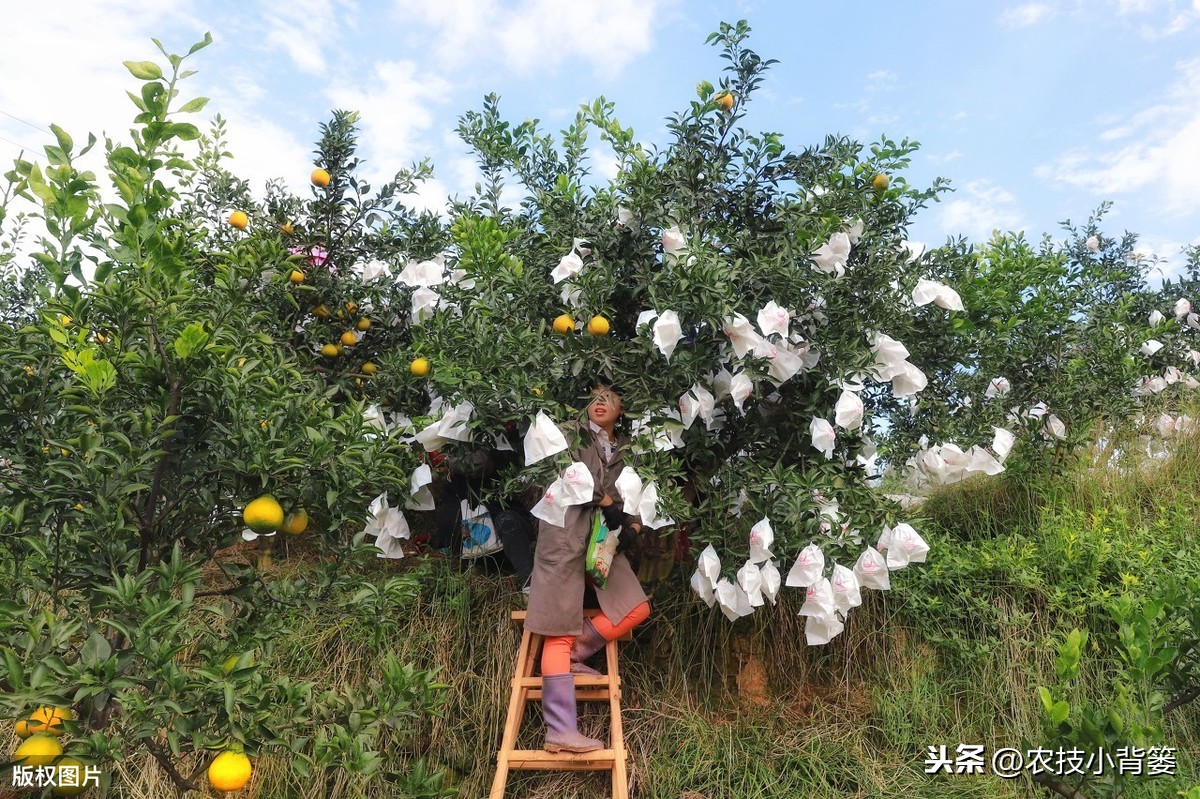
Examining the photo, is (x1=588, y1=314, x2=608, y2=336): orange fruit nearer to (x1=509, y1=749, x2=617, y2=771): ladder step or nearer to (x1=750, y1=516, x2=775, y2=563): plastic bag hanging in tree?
(x1=750, y1=516, x2=775, y2=563): plastic bag hanging in tree

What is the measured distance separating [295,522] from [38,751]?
0.58 metres

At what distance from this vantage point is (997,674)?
3.05 m

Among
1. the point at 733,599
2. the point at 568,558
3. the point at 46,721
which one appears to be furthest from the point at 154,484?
the point at 733,599

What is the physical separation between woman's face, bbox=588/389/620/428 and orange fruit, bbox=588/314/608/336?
0.21 m

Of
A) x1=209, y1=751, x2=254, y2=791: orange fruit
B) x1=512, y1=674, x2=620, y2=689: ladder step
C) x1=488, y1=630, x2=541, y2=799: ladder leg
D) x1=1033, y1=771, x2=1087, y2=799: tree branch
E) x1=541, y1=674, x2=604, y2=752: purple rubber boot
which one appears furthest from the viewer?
x1=512, y1=674, x2=620, y2=689: ladder step

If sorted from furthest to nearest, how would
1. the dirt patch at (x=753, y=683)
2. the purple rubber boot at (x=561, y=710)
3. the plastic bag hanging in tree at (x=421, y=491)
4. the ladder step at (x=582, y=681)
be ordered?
the dirt patch at (x=753, y=683) < the plastic bag hanging in tree at (x=421, y=491) < the ladder step at (x=582, y=681) < the purple rubber boot at (x=561, y=710)

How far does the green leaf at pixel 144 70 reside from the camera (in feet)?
4.97

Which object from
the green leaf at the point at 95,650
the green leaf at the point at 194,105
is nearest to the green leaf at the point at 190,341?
the green leaf at the point at 194,105

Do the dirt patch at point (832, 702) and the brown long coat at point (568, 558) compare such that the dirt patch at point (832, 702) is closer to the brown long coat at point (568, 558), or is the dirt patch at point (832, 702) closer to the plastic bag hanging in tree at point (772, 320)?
the brown long coat at point (568, 558)

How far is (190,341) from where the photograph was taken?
5.11 ft

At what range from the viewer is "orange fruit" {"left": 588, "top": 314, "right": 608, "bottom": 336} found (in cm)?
261

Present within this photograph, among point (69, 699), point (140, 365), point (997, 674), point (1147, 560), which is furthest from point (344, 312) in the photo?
point (1147, 560)

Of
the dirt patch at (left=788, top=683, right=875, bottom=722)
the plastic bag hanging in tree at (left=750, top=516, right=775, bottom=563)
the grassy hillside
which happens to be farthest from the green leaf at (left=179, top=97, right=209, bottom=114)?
the dirt patch at (left=788, top=683, right=875, bottom=722)

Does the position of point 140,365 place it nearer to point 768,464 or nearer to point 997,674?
point 768,464
